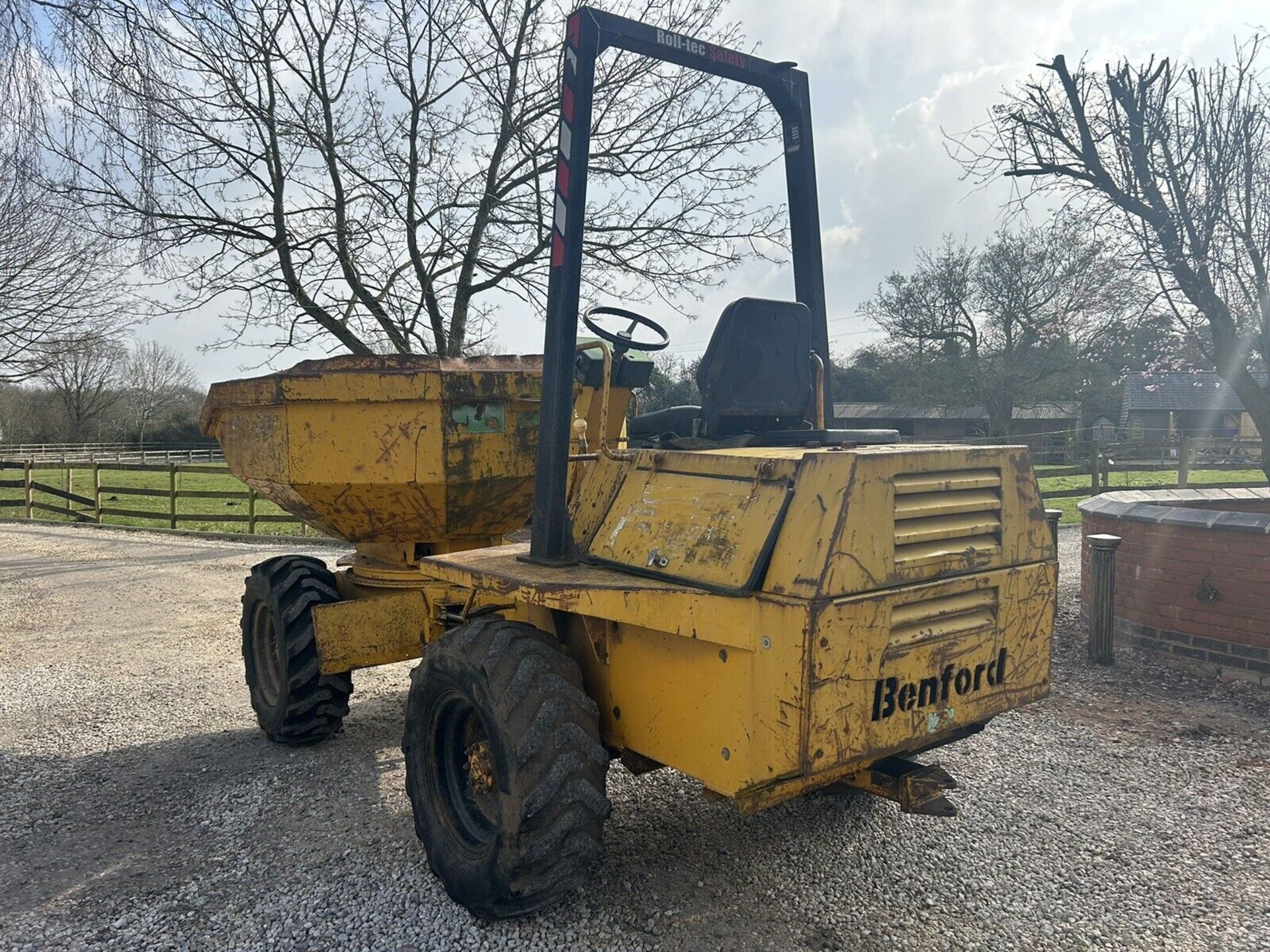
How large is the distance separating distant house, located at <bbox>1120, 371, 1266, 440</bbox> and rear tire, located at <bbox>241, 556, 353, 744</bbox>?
39.6m

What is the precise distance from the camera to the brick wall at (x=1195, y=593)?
237 inches

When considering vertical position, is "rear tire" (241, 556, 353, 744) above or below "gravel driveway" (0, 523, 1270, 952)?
above

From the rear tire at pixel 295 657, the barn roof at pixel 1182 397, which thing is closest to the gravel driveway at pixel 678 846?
the rear tire at pixel 295 657

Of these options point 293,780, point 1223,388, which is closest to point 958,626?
point 293,780

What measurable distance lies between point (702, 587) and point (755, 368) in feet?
3.48

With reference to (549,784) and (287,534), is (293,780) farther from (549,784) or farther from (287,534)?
(287,534)

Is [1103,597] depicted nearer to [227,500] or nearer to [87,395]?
[227,500]

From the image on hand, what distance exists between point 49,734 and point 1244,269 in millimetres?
9812

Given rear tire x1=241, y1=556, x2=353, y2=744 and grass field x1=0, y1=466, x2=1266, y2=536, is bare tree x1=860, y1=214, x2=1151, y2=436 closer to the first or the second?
grass field x1=0, y1=466, x2=1266, y2=536

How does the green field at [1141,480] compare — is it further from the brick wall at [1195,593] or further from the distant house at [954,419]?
the distant house at [954,419]

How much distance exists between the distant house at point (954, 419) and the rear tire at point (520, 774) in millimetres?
34362

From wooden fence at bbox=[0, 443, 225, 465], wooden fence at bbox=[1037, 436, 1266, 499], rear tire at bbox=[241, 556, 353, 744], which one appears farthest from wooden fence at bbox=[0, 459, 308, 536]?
wooden fence at bbox=[0, 443, 225, 465]

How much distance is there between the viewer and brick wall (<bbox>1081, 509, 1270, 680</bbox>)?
6031mm

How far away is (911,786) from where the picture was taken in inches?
123
